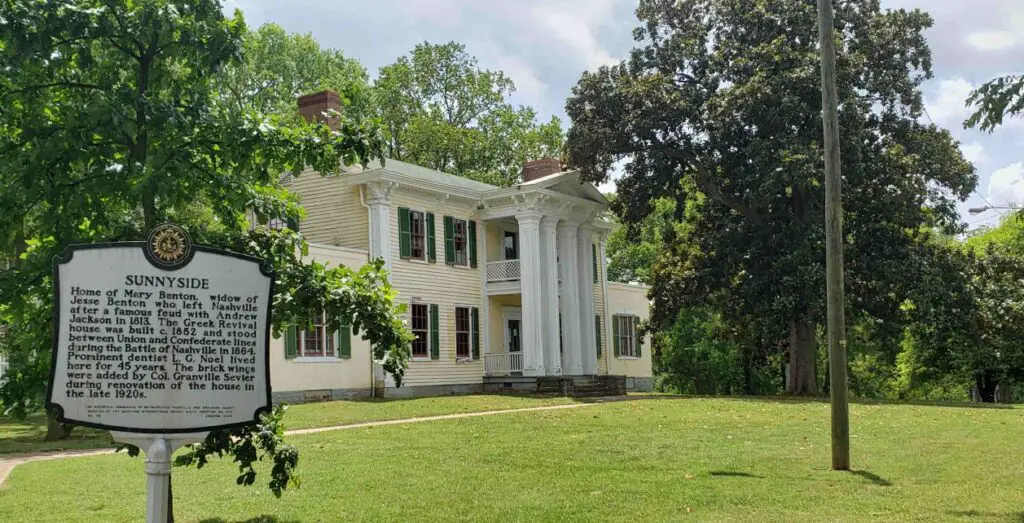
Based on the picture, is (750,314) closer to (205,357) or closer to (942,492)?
(942,492)

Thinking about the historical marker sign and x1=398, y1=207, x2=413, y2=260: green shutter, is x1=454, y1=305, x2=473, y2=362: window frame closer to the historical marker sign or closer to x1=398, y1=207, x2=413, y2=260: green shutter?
x1=398, y1=207, x2=413, y2=260: green shutter

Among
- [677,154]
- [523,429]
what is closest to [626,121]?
[677,154]

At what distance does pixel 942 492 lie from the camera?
1004 centimetres

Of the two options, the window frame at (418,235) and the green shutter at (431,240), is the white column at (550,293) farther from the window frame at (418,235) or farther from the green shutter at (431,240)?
the window frame at (418,235)

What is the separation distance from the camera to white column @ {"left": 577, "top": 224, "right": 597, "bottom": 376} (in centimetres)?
3397

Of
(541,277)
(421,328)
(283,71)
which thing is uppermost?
(283,71)

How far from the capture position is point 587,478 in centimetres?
1101

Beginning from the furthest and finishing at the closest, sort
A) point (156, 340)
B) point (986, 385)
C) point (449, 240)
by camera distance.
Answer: point (986, 385)
point (449, 240)
point (156, 340)

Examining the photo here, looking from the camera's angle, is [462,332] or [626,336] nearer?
[462,332]

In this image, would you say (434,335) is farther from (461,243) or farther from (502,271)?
(502,271)

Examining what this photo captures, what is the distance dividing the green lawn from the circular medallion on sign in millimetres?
3260

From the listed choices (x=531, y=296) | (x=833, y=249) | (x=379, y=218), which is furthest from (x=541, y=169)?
(x=833, y=249)

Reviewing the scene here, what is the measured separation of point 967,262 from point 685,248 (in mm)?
9026

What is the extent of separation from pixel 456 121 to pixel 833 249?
41.5m
